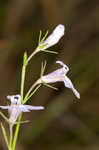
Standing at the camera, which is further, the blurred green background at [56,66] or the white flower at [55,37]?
the blurred green background at [56,66]

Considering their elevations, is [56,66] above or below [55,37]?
below

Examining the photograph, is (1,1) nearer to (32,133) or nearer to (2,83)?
(2,83)

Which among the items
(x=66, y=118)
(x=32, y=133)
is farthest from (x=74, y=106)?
(x=32, y=133)

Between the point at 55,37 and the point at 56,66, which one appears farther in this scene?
the point at 56,66

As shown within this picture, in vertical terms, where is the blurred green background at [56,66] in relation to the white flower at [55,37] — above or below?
below

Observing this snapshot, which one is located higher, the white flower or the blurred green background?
the white flower

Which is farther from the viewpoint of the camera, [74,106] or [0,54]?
[74,106]

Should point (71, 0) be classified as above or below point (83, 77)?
above

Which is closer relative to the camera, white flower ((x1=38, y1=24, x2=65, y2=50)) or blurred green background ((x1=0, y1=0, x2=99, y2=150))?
white flower ((x1=38, y1=24, x2=65, y2=50))
